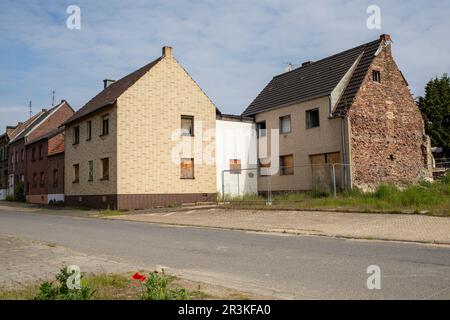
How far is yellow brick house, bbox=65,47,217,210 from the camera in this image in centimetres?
2705

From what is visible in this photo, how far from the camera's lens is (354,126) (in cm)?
2580

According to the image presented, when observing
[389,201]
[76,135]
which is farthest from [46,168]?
[389,201]

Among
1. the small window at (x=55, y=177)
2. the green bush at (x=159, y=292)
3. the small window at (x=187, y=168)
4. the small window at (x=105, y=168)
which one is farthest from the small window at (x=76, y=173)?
the green bush at (x=159, y=292)

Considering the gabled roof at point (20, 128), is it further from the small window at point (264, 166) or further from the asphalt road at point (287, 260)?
the asphalt road at point (287, 260)

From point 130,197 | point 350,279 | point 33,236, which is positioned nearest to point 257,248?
point 350,279

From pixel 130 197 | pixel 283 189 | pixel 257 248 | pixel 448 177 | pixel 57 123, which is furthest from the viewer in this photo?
pixel 57 123

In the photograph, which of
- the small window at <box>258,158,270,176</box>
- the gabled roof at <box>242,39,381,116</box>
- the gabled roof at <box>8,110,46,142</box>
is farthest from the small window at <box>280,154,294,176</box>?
the gabled roof at <box>8,110,46,142</box>

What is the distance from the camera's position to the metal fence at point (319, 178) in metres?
25.2

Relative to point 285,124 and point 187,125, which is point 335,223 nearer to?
point 285,124

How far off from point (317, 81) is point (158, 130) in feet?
34.0

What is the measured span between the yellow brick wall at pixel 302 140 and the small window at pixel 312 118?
0.75 ft
